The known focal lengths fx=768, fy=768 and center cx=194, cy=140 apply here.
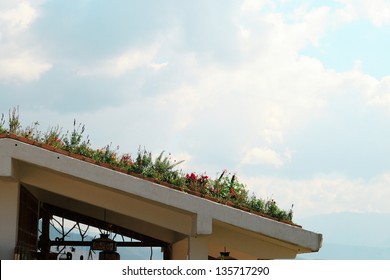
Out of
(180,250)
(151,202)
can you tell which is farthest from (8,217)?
(180,250)

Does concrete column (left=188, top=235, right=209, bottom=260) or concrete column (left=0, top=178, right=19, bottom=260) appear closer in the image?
concrete column (left=0, top=178, right=19, bottom=260)

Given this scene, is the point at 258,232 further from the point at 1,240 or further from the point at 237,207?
the point at 1,240

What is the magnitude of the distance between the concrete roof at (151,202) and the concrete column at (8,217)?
0.93 ft

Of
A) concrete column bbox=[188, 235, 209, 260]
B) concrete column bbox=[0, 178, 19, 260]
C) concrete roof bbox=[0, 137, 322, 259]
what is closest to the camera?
concrete roof bbox=[0, 137, 322, 259]

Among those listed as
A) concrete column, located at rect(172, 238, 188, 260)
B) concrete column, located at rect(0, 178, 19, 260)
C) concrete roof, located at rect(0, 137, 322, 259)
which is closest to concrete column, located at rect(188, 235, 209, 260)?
concrete roof, located at rect(0, 137, 322, 259)

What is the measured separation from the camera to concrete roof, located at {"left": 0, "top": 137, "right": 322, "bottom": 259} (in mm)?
14516

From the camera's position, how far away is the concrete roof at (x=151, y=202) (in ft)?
47.6

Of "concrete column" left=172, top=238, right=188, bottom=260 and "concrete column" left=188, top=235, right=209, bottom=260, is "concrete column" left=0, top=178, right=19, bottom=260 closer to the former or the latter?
"concrete column" left=188, top=235, right=209, bottom=260

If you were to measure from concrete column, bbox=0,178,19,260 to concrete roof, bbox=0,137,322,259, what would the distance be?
28cm

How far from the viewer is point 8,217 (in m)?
15.2

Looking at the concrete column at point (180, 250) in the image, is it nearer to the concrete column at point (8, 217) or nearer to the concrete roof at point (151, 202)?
the concrete roof at point (151, 202)

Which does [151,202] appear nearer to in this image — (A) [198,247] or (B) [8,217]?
(A) [198,247]

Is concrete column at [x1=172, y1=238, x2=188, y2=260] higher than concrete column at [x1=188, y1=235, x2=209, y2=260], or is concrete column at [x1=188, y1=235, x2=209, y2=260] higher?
concrete column at [x1=172, y1=238, x2=188, y2=260]

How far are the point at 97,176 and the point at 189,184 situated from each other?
1.97 m
